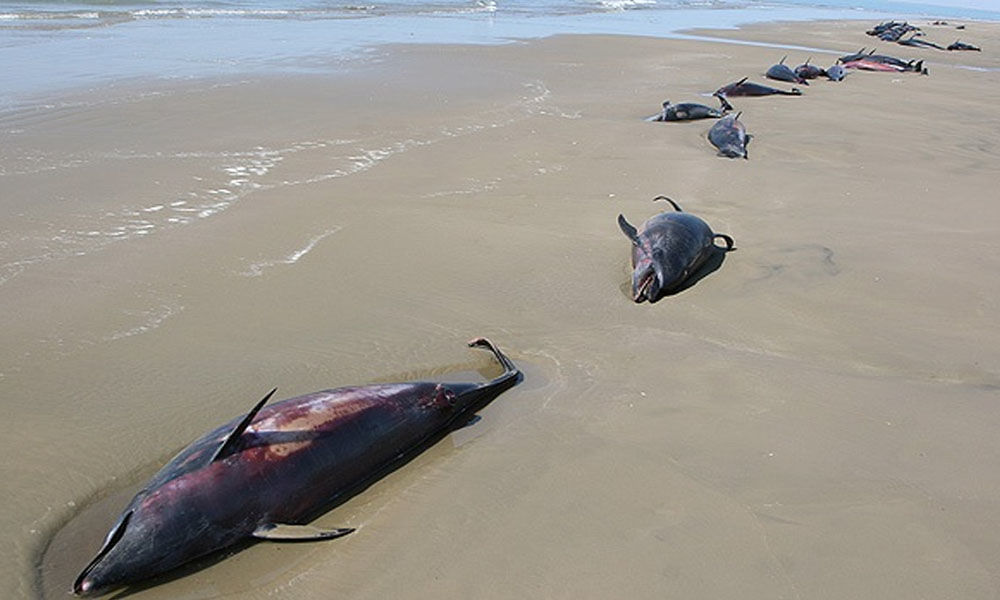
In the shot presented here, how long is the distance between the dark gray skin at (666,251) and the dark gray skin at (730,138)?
294 cm

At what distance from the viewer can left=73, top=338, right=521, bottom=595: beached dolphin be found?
2.54 metres

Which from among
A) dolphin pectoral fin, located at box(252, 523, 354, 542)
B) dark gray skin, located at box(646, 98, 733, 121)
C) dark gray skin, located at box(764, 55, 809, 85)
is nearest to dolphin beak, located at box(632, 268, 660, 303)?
dolphin pectoral fin, located at box(252, 523, 354, 542)

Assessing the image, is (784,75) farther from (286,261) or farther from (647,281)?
(286,261)

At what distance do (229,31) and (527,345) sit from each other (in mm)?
15584

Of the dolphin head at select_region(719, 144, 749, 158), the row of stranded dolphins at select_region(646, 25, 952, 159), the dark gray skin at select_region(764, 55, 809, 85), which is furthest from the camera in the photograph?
the dark gray skin at select_region(764, 55, 809, 85)

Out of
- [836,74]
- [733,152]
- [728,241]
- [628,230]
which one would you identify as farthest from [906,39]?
[628,230]

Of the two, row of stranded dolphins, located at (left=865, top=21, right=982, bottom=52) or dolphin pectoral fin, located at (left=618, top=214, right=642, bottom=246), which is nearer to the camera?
dolphin pectoral fin, located at (left=618, top=214, right=642, bottom=246)

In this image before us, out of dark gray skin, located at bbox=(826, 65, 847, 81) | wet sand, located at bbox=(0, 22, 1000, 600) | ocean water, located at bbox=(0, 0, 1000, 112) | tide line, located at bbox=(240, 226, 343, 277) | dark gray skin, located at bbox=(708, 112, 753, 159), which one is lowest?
wet sand, located at bbox=(0, 22, 1000, 600)

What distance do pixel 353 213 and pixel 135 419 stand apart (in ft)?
9.27

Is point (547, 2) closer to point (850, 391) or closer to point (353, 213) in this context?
point (353, 213)

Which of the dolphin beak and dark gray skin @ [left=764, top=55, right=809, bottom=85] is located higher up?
dark gray skin @ [left=764, top=55, right=809, bottom=85]

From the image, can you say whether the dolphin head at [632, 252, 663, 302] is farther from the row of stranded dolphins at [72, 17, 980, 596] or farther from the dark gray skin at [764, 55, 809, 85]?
the dark gray skin at [764, 55, 809, 85]

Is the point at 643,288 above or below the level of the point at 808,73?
below

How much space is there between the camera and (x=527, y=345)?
418 cm
